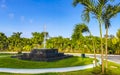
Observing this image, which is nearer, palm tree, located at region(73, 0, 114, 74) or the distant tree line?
palm tree, located at region(73, 0, 114, 74)

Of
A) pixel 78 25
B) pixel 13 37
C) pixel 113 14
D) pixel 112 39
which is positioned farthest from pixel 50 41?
pixel 113 14

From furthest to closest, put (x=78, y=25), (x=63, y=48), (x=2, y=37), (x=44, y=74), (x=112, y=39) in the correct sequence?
(x=2, y=37) → (x=63, y=48) → (x=112, y=39) → (x=78, y=25) → (x=44, y=74)

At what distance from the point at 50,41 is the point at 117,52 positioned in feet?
52.7

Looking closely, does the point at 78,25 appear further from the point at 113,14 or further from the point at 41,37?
the point at 41,37

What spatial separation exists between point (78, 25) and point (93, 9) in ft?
14.5

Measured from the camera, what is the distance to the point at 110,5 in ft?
52.1

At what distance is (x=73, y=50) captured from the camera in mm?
55125

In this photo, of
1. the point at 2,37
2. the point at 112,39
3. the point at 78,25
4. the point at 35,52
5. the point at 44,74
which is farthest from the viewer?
the point at 2,37

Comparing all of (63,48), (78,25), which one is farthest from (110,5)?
(63,48)

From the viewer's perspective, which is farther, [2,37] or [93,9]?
[2,37]

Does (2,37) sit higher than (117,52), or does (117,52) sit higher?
(2,37)

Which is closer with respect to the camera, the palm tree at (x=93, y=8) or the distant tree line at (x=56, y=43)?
the palm tree at (x=93, y=8)

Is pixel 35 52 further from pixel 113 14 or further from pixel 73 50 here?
pixel 73 50

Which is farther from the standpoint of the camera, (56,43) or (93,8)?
(56,43)
